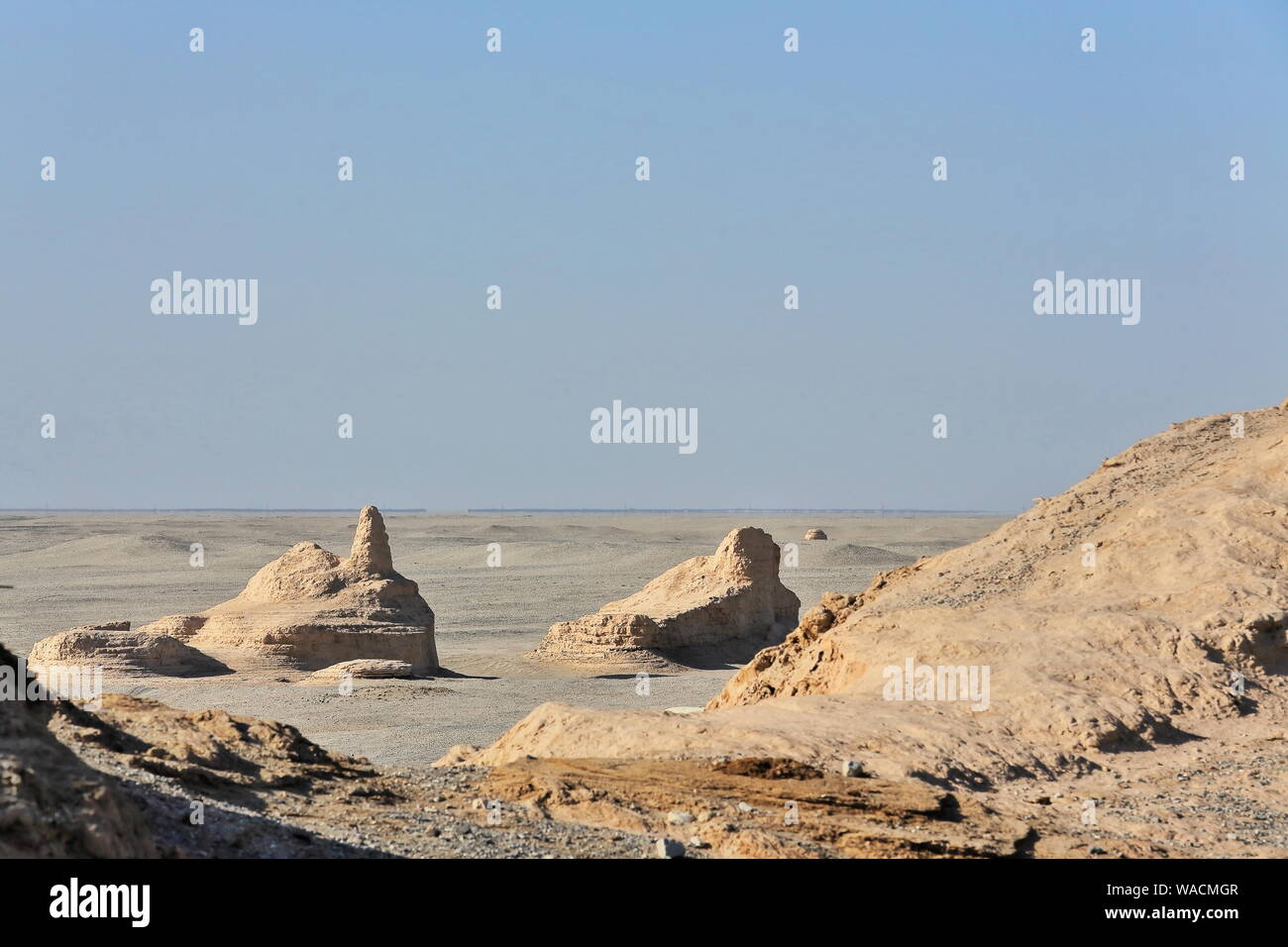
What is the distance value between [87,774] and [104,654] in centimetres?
1819

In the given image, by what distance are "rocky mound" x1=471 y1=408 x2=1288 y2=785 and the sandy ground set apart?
236 inches

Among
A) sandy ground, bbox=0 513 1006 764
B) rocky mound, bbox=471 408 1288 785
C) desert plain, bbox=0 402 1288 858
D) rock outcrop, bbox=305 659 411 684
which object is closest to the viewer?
desert plain, bbox=0 402 1288 858

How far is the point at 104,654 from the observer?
23.9 meters

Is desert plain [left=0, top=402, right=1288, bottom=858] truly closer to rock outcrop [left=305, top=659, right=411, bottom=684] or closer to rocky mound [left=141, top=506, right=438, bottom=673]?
rock outcrop [left=305, top=659, right=411, bottom=684]

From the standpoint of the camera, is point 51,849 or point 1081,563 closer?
point 51,849

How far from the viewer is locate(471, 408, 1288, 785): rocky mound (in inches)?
466

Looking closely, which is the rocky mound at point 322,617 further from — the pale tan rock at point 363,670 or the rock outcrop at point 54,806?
the rock outcrop at point 54,806

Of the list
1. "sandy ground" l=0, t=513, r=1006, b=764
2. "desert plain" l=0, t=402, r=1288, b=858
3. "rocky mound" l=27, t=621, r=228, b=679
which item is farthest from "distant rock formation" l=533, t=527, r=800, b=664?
"rocky mound" l=27, t=621, r=228, b=679

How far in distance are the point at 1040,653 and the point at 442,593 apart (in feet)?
138

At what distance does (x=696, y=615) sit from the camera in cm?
3002

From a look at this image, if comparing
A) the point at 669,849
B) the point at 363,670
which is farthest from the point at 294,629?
the point at 669,849
